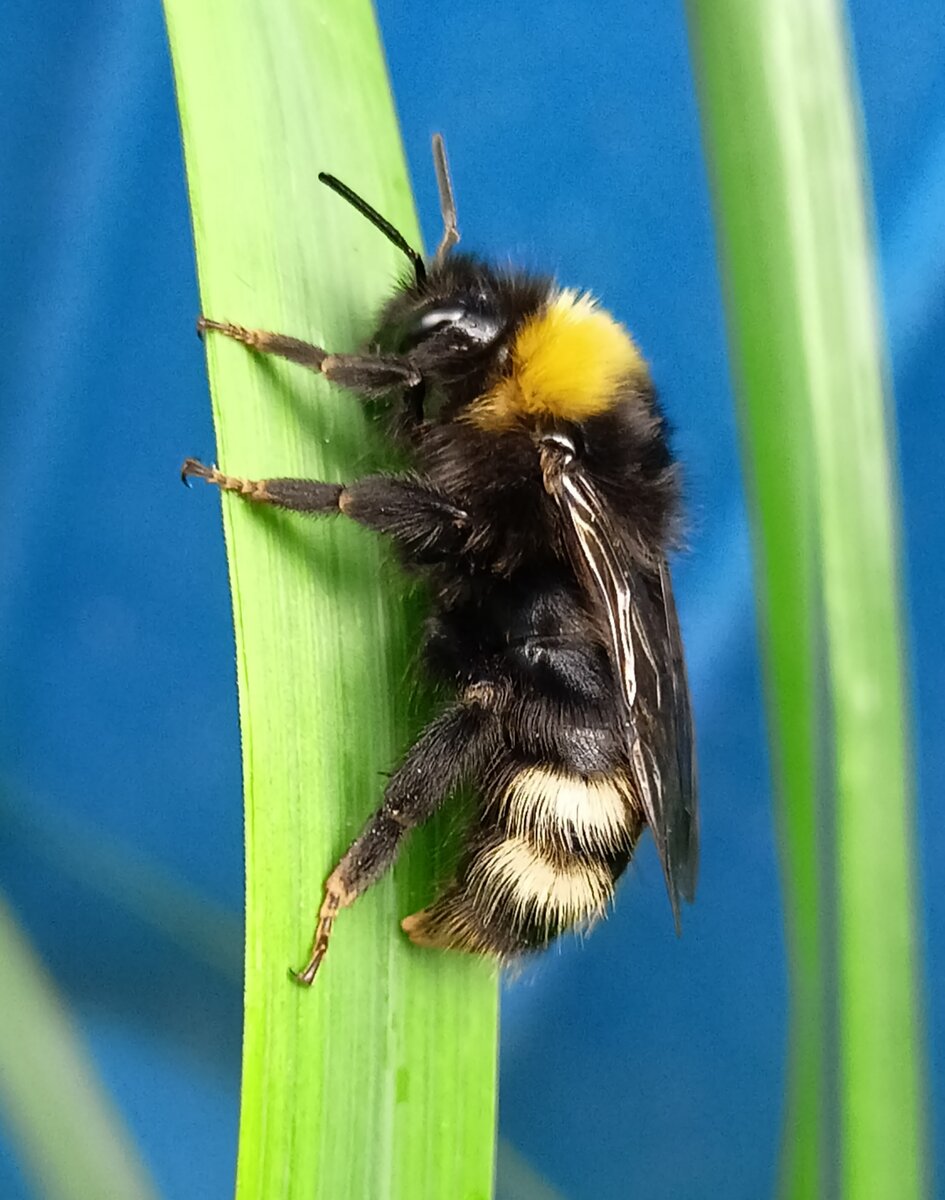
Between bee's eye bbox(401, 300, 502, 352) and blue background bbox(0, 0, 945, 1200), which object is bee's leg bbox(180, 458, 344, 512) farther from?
blue background bbox(0, 0, 945, 1200)

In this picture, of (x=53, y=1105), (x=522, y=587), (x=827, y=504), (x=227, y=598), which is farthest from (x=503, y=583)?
(x=53, y=1105)

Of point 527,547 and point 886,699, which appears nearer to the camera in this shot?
point 527,547

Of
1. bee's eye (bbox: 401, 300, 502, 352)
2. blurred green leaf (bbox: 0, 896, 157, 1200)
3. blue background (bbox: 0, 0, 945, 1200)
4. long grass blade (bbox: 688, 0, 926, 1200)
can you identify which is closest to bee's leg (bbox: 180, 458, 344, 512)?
bee's eye (bbox: 401, 300, 502, 352)

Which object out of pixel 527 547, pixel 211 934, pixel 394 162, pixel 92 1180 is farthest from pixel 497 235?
pixel 92 1180

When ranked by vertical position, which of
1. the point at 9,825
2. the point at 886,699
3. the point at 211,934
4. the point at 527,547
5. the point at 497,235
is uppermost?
the point at 497,235

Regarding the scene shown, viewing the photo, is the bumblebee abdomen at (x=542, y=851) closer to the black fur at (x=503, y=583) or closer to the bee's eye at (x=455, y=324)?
the black fur at (x=503, y=583)

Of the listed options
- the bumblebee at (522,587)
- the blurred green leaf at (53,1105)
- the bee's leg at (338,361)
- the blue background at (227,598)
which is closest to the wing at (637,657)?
the bumblebee at (522,587)

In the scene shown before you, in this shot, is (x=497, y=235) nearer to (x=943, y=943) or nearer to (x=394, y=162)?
(x=394, y=162)
